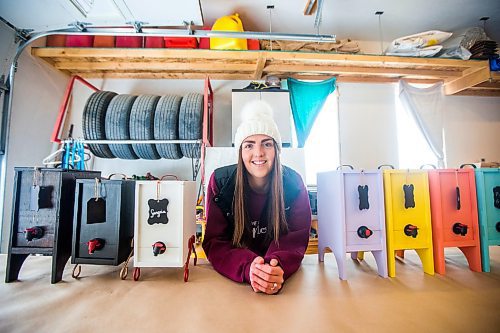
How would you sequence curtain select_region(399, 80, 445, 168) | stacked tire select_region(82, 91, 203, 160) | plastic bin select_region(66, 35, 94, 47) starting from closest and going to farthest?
stacked tire select_region(82, 91, 203, 160) < plastic bin select_region(66, 35, 94, 47) < curtain select_region(399, 80, 445, 168)

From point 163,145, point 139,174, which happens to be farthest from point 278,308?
point 139,174

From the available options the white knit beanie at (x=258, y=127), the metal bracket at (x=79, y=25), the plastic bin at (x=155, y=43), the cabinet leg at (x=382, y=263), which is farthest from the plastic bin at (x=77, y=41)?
the cabinet leg at (x=382, y=263)

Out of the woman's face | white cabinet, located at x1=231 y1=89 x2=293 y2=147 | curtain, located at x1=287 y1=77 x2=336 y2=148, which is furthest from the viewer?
curtain, located at x1=287 y1=77 x2=336 y2=148

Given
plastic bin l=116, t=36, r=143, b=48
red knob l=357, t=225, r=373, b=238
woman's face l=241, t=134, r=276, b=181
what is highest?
plastic bin l=116, t=36, r=143, b=48

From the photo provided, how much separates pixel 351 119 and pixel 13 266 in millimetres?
3145

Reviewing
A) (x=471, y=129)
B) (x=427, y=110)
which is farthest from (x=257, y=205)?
(x=471, y=129)

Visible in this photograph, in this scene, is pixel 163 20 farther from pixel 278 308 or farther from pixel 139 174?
pixel 278 308

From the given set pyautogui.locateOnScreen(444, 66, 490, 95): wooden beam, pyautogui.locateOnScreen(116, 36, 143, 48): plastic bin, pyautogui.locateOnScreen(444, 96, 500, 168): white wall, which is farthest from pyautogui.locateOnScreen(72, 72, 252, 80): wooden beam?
pyautogui.locateOnScreen(444, 96, 500, 168): white wall

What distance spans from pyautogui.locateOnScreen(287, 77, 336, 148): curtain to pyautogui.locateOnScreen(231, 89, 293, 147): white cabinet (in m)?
0.38

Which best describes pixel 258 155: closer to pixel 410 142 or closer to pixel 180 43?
pixel 180 43

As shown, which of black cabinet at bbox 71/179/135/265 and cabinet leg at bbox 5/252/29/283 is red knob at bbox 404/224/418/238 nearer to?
black cabinet at bbox 71/179/135/265

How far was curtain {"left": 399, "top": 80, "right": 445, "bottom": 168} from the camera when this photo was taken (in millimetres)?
2781

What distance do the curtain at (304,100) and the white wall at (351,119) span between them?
1.20ft

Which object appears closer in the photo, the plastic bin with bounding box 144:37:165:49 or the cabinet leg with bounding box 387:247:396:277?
the cabinet leg with bounding box 387:247:396:277
